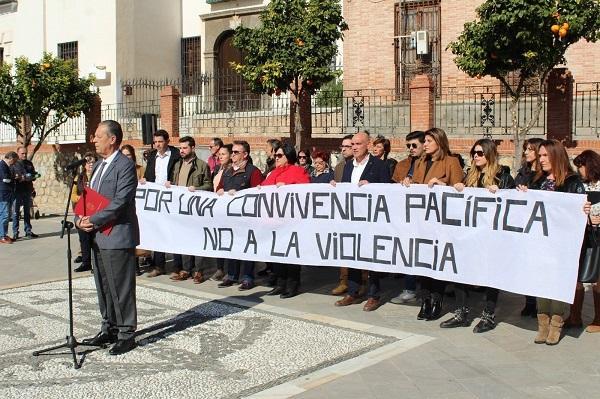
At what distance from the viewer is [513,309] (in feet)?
27.7

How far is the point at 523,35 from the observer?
42.7 ft

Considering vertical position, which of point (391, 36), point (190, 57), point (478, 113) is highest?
point (190, 57)

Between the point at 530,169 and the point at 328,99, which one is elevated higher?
the point at 328,99

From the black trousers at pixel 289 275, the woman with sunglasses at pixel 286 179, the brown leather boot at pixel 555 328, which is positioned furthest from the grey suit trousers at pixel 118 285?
the brown leather boot at pixel 555 328

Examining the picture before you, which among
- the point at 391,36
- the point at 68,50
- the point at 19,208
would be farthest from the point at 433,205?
the point at 68,50

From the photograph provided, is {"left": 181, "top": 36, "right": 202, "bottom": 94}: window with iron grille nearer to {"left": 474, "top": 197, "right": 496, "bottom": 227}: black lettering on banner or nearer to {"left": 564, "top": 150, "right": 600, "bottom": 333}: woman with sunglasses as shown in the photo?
{"left": 474, "top": 197, "right": 496, "bottom": 227}: black lettering on banner

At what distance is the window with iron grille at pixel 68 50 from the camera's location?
28520 millimetres

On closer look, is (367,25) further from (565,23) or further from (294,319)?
(294,319)

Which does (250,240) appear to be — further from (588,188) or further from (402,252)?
(588,188)

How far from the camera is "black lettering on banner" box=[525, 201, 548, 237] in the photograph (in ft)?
22.8

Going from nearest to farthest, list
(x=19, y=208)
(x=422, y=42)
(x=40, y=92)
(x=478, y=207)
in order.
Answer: (x=478, y=207), (x=19, y=208), (x=422, y=42), (x=40, y=92)

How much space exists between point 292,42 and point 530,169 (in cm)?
838

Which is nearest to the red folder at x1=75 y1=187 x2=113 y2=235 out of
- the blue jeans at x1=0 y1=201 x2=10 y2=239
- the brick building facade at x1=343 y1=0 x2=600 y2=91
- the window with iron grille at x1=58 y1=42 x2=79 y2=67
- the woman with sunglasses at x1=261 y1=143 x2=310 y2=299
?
the woman with sunglasses at x1=261 y1=143 x2=310 y2=299

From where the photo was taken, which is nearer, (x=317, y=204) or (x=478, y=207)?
(x=478, y=207)
